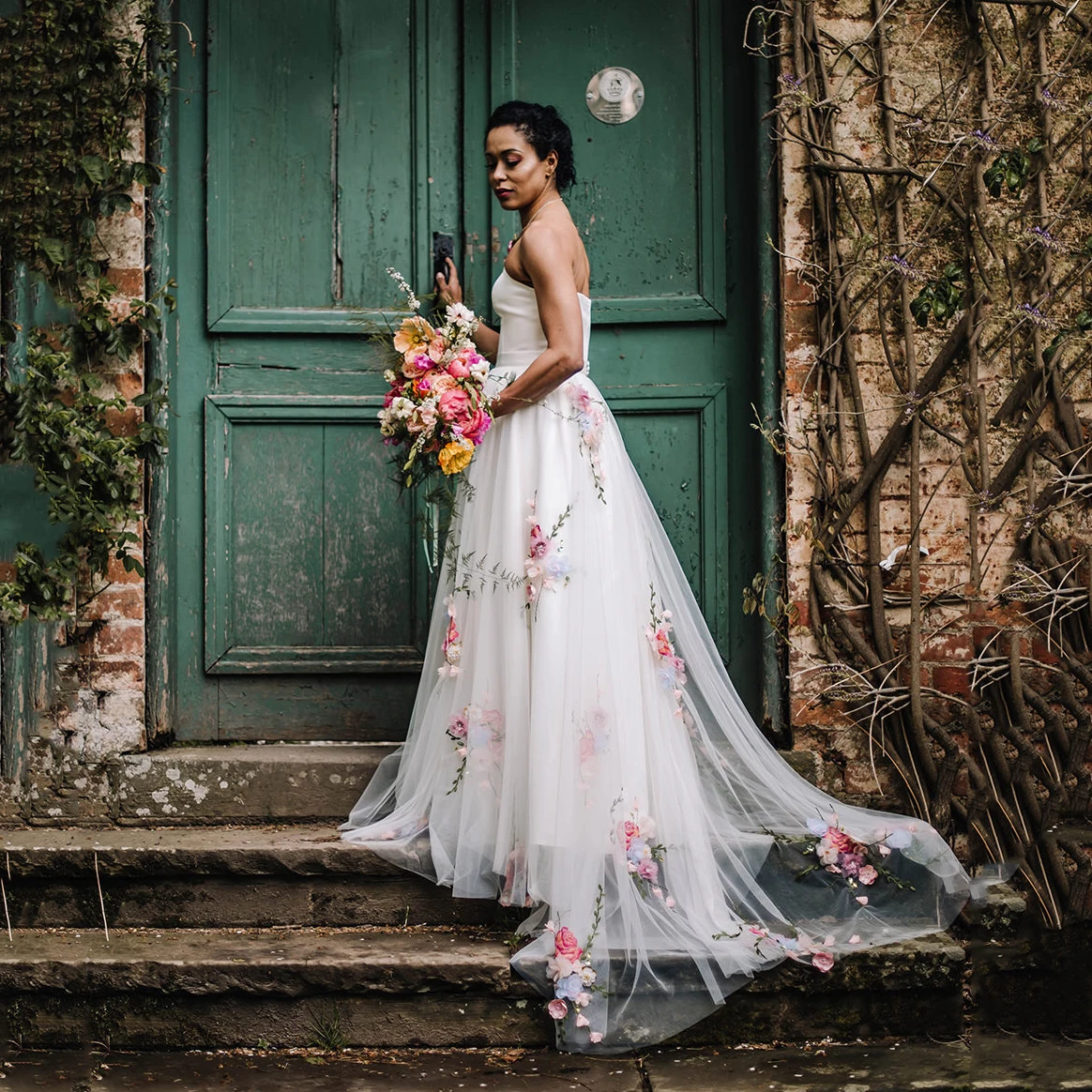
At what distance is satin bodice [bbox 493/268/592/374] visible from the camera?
3381 mm

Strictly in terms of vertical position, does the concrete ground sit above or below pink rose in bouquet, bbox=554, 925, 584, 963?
below

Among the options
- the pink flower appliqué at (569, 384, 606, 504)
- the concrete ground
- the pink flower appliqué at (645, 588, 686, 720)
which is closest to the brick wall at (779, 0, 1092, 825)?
the pink flower appliqué at (645, 588, 686, 720)

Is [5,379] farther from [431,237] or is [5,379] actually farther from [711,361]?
[711,361]

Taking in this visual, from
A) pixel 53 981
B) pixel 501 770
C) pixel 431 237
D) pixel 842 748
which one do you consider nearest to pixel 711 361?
pixel 431 237

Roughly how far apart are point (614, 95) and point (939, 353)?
1.34 metres

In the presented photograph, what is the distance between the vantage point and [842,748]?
12.4 feet

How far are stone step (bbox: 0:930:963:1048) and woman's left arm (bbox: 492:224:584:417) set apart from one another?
1.48 meters

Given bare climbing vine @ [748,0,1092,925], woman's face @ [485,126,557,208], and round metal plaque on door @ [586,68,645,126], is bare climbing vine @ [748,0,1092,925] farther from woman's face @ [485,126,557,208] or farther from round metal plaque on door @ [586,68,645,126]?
woman's face @ [485,126,557,208]

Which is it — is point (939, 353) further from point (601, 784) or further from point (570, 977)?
point (570, 977)

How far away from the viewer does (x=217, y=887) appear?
10.9 feet

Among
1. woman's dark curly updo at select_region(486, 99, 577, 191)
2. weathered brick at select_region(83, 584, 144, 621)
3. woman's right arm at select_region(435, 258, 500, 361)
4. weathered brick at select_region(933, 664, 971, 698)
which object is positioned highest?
woman's dark curly updo at select_region(486, 99, 577, 191)

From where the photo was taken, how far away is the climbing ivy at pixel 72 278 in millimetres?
3641

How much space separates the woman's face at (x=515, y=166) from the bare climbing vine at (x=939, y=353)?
2.93 feet

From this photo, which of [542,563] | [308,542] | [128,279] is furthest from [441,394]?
[128,279]
